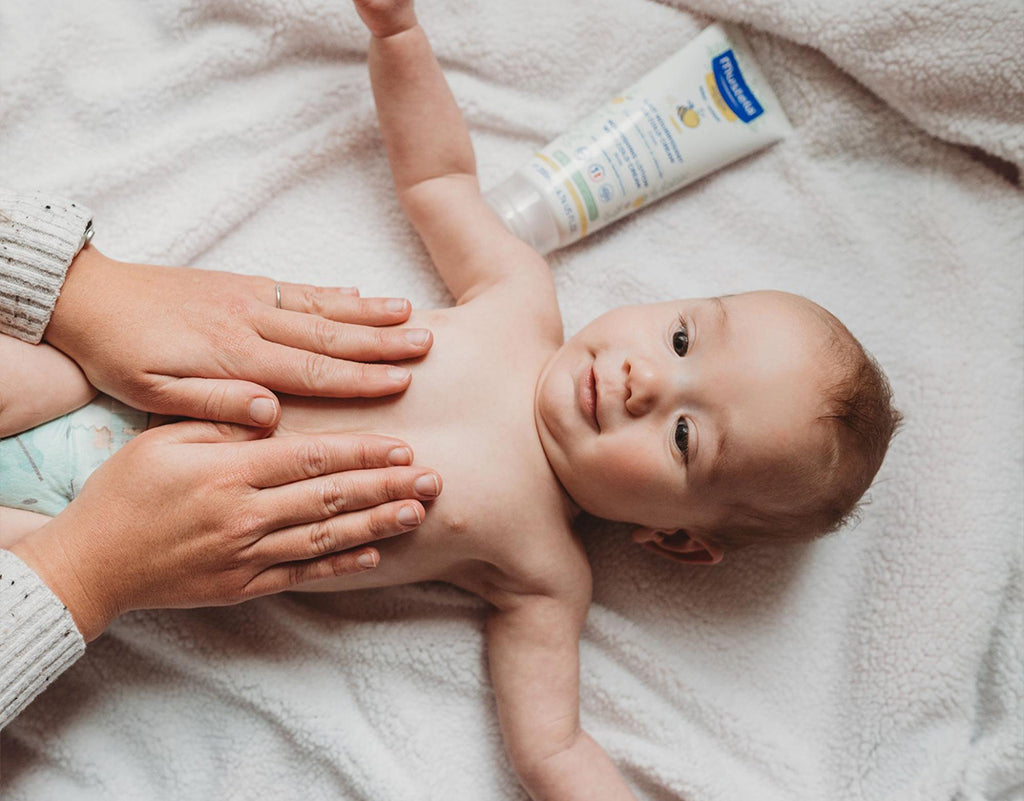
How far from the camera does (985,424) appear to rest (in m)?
1.24

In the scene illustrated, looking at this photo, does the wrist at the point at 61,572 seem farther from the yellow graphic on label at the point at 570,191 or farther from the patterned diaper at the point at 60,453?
the yellow graphic on label at the point at 570,191

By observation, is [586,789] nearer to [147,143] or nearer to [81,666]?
[81,666]

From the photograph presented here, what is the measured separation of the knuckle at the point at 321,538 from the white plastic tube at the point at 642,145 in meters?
0.50

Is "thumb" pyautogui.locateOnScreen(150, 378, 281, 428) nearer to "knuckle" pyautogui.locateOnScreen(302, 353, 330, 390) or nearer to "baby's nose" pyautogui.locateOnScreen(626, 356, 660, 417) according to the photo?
"knuckle" pyautogui.locateOnScreen(302, 353, 330, 390)

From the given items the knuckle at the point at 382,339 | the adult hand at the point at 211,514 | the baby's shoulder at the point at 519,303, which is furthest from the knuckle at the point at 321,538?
the baby's shoulder at the point at 519,303

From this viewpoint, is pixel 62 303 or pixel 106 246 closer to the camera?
pixel 62 303

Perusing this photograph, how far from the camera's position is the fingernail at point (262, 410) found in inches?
38.5

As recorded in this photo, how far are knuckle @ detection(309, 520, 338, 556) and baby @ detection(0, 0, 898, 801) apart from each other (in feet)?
0.29

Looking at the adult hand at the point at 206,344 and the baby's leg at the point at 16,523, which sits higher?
the adult hand at the point at 206,344

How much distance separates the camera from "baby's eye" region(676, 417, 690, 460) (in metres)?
1.06

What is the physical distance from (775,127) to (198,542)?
0.98 metres

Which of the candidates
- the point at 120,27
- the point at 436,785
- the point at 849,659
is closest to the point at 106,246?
the point at 120,27

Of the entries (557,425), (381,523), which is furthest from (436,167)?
(381,523)

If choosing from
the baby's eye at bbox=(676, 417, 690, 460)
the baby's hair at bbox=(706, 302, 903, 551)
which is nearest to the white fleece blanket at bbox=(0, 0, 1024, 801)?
the baby's hair at bbox=(706, 302, 903, 551)
